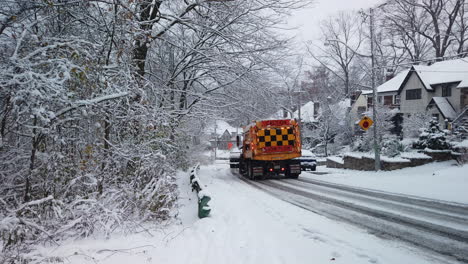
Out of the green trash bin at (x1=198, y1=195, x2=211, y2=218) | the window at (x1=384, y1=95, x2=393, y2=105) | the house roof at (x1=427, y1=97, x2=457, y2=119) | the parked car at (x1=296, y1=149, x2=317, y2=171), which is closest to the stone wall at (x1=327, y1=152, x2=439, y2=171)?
the parked car at (x1=296, y1=149, x2=317, y2=171)

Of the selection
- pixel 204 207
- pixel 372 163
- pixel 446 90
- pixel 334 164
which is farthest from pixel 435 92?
pixel 204 207

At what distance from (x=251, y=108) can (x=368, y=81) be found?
2243 inches

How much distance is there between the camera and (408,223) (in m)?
6.88

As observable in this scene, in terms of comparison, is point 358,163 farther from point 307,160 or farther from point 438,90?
point 438,90

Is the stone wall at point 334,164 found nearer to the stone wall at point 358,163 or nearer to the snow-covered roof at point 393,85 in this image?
the stone wall at point 358,163

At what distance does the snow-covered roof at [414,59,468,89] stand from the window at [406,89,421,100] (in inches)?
62.3

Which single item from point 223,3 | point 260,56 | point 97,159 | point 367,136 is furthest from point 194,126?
point 367,136

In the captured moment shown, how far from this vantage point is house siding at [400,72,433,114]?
37406 mm

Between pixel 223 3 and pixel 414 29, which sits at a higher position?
pixel 414 29

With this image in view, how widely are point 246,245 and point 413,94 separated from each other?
40367 mm

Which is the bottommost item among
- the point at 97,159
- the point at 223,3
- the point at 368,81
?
the point at 97,159

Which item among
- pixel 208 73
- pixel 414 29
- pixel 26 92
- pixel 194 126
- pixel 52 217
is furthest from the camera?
pixel 414 29

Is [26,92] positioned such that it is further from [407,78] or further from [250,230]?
[407,78]

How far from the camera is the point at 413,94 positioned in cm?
3931
